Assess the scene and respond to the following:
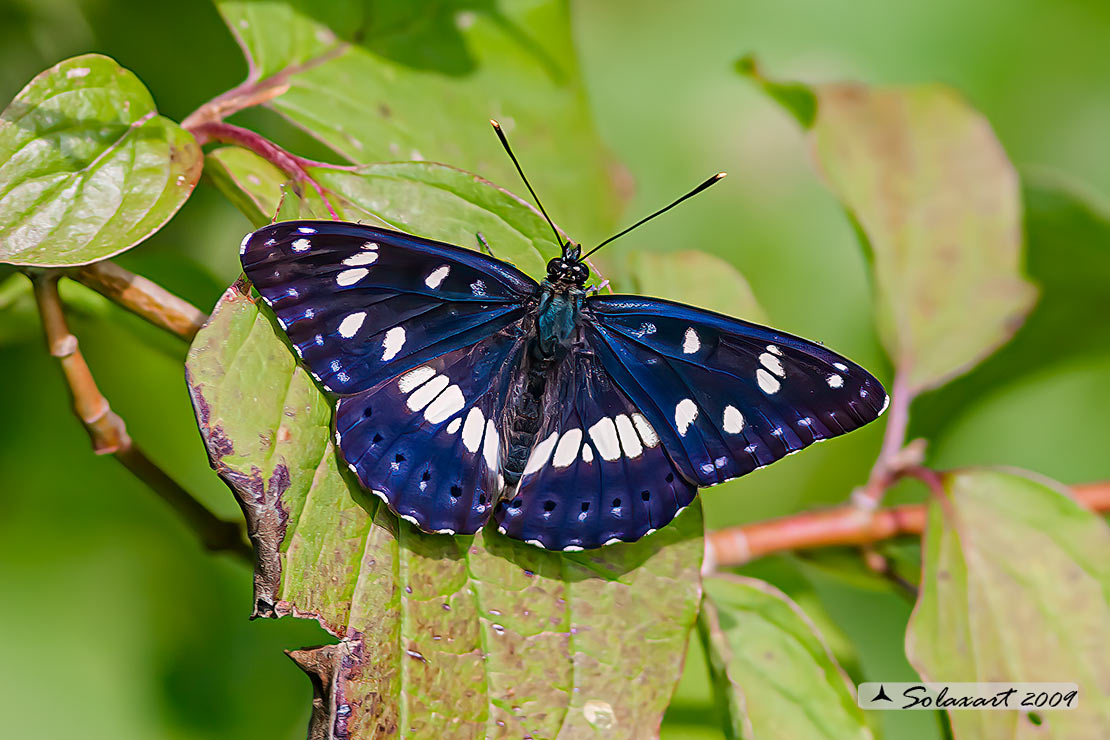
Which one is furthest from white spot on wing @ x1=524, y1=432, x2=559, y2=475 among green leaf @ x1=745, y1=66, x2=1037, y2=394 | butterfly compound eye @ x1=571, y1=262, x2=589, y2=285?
green leaf @ x1=745, y1=66, x2=1037, y2=394

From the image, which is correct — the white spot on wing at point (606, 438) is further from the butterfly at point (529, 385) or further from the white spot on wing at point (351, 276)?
the white spot on wing at point (351, 276)

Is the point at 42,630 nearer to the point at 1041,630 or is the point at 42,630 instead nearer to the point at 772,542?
the point at 772,542

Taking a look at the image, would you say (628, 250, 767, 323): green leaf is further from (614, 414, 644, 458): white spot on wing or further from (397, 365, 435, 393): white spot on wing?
(397, 365, 435, 393): white spot on wing

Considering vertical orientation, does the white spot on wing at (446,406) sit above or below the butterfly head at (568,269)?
below

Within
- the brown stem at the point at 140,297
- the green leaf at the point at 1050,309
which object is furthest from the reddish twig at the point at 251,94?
the green leaf at the point at 1050,309

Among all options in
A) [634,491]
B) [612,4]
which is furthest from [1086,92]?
[634,491]

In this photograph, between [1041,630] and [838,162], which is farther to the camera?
[838,162]

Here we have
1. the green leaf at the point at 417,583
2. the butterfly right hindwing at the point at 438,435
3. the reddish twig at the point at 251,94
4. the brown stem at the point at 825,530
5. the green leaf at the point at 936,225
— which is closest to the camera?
the green leaf at the point at 417,583
